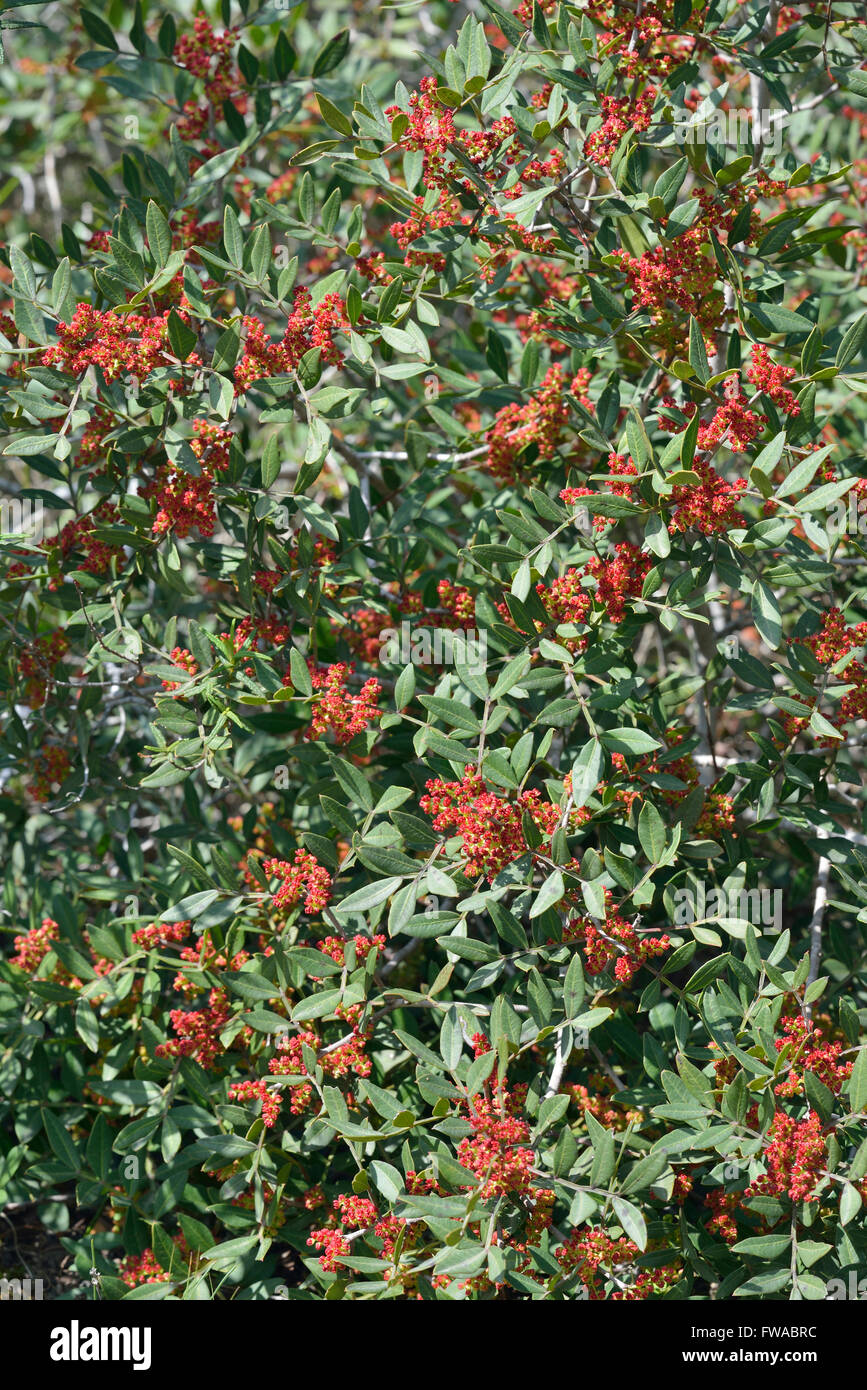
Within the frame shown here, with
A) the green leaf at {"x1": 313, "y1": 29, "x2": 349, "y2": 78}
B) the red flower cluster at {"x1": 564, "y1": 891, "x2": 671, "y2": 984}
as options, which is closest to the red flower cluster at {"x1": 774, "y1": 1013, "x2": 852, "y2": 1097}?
the red flower cluster at {"x1": 564, "y1": 891, "x2": 671, "y2": 984}

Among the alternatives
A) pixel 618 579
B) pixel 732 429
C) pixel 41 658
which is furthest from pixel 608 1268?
pixel 41 658

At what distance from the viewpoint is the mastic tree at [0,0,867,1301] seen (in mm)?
1921

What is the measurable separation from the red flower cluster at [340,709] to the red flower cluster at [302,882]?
24cm

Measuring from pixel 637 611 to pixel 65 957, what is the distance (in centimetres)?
138

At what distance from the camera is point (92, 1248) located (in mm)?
2289

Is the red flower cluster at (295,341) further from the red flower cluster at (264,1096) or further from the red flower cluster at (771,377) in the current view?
the red flower cluster at (264,1096)

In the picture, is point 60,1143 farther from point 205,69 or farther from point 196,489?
point 205,69

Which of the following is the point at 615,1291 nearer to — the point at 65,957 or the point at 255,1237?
the point at 255,1237

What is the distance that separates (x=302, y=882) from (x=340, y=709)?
33 cm

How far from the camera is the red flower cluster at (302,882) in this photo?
204 cm

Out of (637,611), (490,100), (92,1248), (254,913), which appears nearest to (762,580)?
(637,611)

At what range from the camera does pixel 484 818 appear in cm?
190

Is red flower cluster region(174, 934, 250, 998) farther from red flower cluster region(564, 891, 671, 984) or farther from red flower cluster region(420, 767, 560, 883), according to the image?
red flower cluster region(564, 891, 671, 984)

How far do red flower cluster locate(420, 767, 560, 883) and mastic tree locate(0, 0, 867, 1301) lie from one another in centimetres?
1
